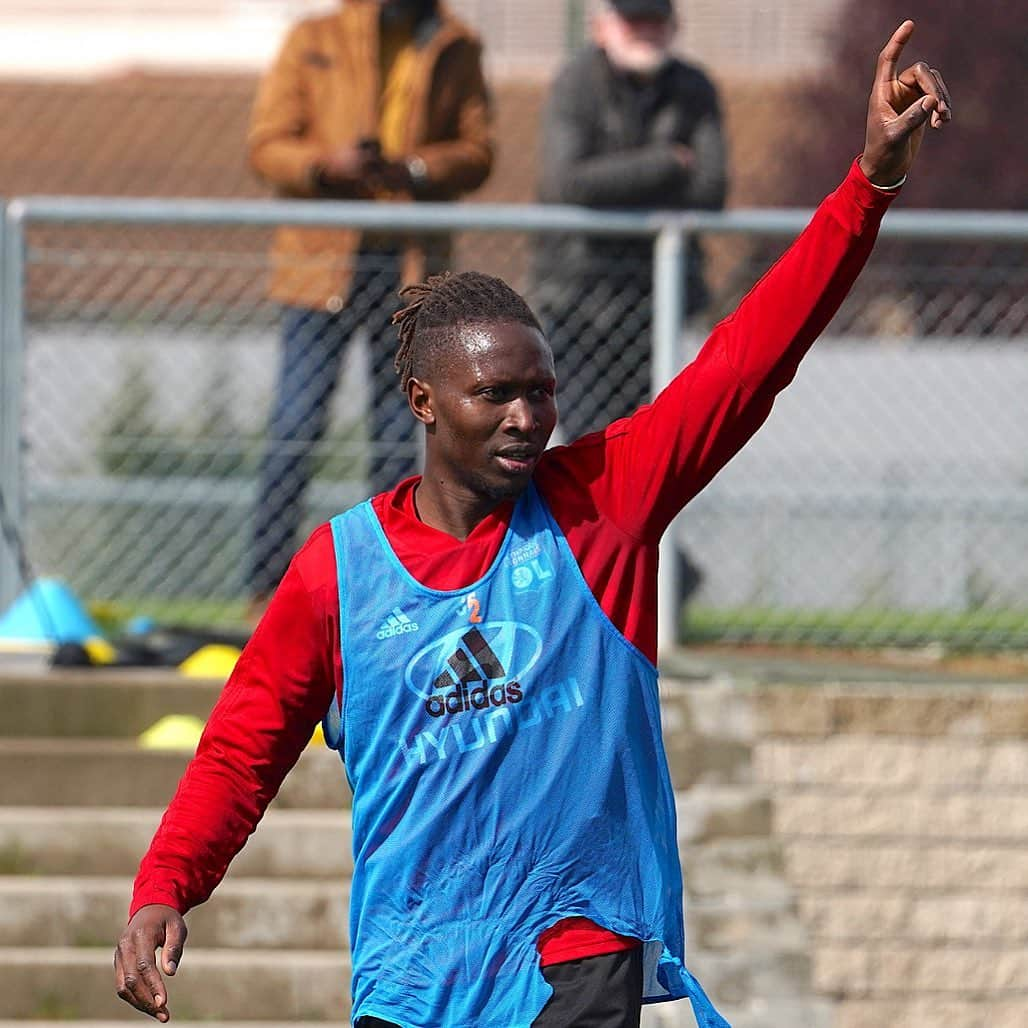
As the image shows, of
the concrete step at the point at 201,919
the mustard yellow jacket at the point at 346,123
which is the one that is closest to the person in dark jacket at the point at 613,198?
the mustard yellow jacket at the point at 346,123

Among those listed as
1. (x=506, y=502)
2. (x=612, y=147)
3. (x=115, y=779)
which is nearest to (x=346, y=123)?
(x=612, y=147)

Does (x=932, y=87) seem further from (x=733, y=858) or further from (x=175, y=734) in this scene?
(x=175, y=734)

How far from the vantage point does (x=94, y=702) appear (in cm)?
661

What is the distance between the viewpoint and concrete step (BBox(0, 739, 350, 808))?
620 centimetres

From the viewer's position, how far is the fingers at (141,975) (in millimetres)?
3203

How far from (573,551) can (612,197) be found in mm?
3830

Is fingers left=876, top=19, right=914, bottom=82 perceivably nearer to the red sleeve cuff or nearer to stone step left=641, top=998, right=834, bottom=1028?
the red sleeve cuff

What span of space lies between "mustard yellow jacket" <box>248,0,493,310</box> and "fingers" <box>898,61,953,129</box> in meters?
4.14

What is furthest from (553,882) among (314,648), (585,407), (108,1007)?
(585,407)

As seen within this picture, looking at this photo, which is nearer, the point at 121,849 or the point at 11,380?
the point at 121,849

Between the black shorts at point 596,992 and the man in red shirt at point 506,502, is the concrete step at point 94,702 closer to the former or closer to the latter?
the man in red shirt at point 506,502

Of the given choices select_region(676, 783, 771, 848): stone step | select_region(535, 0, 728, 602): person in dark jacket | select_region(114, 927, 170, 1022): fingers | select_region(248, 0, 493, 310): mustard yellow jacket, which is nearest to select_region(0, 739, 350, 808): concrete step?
select_region(676, 783, 771, 848): stone step

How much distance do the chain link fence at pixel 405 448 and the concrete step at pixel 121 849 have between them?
1394mm

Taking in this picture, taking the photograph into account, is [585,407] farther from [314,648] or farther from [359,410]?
[314,648]
